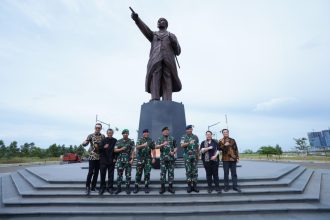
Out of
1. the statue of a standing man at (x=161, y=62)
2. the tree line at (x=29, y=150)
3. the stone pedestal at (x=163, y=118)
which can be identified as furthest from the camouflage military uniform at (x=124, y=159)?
the tree line at (x=29, y=150)

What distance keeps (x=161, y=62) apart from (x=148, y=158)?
18.7ft

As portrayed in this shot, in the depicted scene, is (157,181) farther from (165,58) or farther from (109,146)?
(165,58)

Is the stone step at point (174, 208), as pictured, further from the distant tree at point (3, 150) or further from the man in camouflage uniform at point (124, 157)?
the distant tree at point (3, 150)

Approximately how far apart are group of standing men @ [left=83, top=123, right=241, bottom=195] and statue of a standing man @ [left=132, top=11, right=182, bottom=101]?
15.7 feet

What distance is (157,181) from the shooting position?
574cm

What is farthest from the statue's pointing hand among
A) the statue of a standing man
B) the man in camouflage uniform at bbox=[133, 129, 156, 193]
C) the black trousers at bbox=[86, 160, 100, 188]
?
the black trousers at bbox=[86, 160, 100, 188]

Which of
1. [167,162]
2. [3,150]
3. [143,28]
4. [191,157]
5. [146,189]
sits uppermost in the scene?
[143,28]

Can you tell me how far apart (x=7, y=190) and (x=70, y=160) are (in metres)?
21.4

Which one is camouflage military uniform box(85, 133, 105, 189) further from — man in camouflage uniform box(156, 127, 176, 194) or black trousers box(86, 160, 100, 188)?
man in camouflage uniform box(156, 127, 176, 194)

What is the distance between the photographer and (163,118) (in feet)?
30.3

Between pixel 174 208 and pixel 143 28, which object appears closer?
pixel 174 208

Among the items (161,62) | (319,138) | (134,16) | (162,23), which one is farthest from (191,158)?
(319,138)

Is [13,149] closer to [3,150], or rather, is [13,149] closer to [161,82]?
[3,150]

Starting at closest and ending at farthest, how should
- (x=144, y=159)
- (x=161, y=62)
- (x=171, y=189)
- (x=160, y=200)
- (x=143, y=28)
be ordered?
(x=160, y=200), (x=171, y=189), (x=144, y=159), (x=161, y=62), (x=143, y=28)
